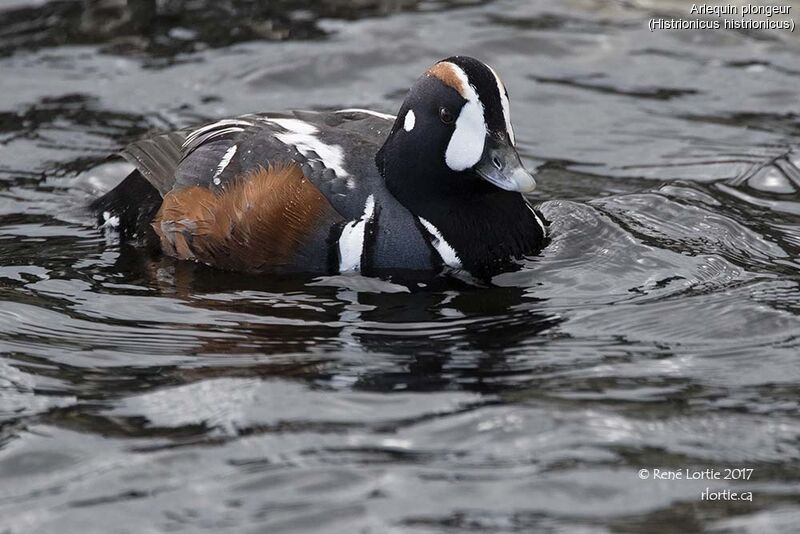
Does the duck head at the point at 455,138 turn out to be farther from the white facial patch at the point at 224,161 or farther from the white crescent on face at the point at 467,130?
the white facial patch at the point at 224,161

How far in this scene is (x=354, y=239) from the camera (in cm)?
747

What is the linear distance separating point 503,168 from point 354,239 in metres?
0.92

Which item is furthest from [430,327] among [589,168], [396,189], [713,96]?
[713,96]

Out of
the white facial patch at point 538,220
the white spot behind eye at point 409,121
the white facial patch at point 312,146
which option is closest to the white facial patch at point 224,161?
the white facial patch at point 312,146

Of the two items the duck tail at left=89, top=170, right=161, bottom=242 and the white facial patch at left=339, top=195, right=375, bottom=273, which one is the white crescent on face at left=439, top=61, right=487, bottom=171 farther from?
the duck tail at left=89, top=170, right=161, bottom=242

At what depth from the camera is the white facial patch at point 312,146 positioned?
24.9ft

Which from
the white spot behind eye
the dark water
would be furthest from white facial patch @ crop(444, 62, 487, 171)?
the dark water

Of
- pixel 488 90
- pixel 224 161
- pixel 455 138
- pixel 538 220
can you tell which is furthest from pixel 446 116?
pixel 224 161

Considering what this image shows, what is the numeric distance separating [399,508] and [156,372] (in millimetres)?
1757

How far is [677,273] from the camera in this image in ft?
24.3

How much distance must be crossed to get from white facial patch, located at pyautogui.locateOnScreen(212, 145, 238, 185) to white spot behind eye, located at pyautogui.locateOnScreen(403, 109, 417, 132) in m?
1.07

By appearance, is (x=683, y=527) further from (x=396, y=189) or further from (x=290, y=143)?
(x=290, y=143)

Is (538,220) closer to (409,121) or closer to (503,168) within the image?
(503,168)

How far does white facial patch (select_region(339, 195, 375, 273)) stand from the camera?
24.5 feet
